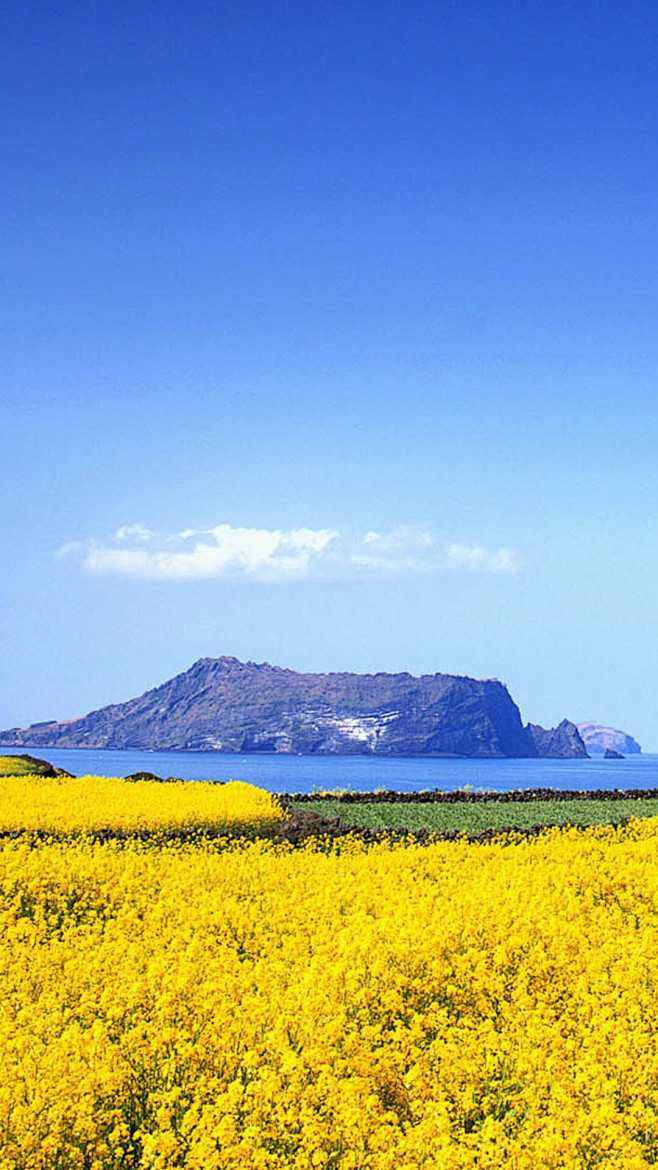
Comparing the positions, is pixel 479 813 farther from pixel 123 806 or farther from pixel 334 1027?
pixel 334 1027

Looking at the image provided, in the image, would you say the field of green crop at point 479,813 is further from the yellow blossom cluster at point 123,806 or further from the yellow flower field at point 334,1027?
the yellow flower field at point 334,1027

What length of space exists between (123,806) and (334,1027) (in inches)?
620

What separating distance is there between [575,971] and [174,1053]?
3.87 meters

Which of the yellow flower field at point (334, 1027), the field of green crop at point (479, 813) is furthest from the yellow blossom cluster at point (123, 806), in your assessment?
the yellow flower field at point (334, 1027)

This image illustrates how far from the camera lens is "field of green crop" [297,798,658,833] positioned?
72.5 feet

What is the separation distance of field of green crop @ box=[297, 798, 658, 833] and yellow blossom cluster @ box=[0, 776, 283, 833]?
195 cm

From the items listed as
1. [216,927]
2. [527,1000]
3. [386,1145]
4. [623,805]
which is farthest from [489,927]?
[623,805]

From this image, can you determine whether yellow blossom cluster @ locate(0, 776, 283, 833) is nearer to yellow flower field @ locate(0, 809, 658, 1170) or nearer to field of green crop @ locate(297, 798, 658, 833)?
field of green crop @ locate(297, 798, 658, 833)

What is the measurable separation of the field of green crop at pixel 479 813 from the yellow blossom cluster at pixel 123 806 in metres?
1.95

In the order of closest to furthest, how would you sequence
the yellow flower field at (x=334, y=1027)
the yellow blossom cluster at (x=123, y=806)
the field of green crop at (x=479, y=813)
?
the yellow flower field at (x=334, y=1027)
the yellow blossom cluster at (x=123, y=806)
the field of green crop at (x=479, y=813)

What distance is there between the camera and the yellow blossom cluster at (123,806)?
19.5 meters

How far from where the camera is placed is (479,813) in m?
24.0

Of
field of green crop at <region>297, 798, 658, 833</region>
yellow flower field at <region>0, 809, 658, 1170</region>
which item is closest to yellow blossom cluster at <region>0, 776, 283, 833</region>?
field of green crop at <region>297, 798, 658, 833</region>

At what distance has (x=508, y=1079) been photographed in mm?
6496
